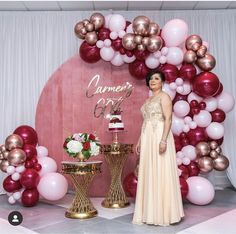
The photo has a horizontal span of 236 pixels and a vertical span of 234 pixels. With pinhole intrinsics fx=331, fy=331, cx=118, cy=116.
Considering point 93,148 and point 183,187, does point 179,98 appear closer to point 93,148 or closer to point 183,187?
point 183,187

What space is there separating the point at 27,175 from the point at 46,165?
1.12ft

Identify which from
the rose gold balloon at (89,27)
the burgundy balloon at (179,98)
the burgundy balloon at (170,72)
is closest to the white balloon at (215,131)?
the burgundy balloon at (179,98)

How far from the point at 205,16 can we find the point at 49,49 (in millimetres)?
2732

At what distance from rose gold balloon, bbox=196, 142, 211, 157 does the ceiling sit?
2423 millimetres

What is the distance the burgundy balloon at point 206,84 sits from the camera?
14.2 feet

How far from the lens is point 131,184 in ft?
14.7

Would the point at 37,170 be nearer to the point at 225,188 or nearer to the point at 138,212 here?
the point at 138,212

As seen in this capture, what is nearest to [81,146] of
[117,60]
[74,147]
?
[74,147]

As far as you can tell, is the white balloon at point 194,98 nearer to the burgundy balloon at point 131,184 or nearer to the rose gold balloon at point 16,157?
the burgundy balloon at point 131,184

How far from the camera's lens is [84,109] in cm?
505

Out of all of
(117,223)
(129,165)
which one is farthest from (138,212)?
(129,165)

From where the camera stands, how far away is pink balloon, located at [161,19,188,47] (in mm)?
4465

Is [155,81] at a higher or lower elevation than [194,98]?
higher

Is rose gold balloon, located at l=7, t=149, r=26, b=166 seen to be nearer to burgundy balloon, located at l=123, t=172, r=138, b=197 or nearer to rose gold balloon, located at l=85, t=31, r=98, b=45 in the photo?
burgundy balloon, located at l=123, t=172, r=138, b=197
